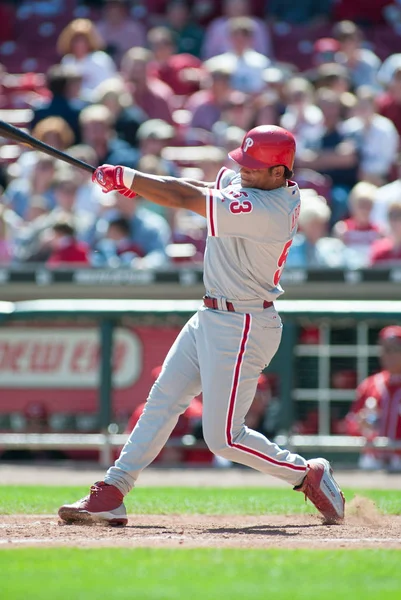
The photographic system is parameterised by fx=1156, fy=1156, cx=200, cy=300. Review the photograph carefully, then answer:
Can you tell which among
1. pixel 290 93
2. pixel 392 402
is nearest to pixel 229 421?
Answer: pixel 392 402

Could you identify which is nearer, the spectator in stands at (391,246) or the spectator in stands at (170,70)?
the spectator in stands at (391,246)

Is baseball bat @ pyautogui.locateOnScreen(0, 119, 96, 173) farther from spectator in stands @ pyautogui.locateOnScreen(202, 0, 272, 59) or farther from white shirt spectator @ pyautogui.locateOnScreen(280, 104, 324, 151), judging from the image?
spectator in stands @ pyautogui.locateOnScreen(202, 0, 272, 59)

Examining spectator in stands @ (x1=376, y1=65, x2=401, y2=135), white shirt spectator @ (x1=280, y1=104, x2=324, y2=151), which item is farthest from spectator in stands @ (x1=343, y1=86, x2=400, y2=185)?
spectator in stands @ (x1=376, y1=65, x2=401, y2=135)

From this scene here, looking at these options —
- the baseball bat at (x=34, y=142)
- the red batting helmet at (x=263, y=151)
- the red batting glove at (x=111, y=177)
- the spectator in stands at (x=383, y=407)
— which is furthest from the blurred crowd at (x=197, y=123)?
the red batting glove at (x=111, y=177)

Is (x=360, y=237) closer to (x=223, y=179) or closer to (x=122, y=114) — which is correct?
(x=122, y=114)

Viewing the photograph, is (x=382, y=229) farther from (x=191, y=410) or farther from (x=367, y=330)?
(x=191, y=410)

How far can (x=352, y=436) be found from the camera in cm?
941

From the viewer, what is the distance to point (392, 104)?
1273 centimetres

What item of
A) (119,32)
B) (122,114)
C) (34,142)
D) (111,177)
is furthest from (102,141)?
(111,177)

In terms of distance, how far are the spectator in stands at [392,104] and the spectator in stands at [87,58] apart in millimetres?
3301

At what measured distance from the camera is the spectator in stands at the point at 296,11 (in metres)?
15.5

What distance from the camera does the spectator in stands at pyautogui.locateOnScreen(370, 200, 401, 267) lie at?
32.1 feet

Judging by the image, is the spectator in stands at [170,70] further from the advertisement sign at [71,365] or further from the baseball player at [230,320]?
→ the baseball player at [230,320]

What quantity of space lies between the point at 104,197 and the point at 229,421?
687 centimetres
